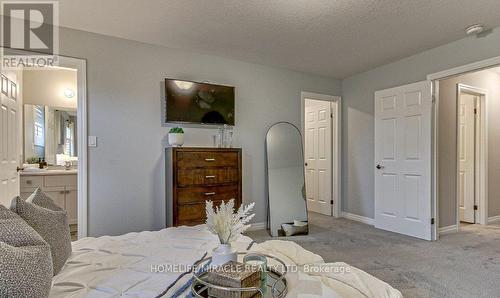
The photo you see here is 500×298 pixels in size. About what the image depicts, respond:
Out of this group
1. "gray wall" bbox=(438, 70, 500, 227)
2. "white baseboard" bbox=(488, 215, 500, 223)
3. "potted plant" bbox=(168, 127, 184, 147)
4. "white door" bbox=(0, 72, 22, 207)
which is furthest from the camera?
"white baseboard" bbox=(488, 215, 500, 223)

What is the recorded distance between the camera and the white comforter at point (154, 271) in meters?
1.10

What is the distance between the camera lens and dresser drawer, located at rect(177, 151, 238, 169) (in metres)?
3.14

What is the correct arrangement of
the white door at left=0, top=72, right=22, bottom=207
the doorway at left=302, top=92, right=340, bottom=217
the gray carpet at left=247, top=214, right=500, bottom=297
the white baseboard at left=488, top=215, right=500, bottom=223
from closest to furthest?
the gray carpet at left=247, top=214, right=500, bottom=297
the white door at left=0, top=72, right=22, bottom=207
the white baseboard at left=488, top=215, right=500, bottom=223
the doorway at left=302, top=92, right=340, bottom=217

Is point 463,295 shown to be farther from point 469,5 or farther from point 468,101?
point 468,101

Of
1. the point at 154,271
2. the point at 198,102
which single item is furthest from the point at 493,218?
the point at 154,271

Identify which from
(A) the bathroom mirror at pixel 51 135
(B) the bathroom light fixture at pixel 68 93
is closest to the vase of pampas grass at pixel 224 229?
(A) the bathroom mirror at pixel 51 135

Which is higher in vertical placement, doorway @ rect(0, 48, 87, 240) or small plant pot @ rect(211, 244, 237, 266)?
doorway @ rect(0, 48, 87, 240)

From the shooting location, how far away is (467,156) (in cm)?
468

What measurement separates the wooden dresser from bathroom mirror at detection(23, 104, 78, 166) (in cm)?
226

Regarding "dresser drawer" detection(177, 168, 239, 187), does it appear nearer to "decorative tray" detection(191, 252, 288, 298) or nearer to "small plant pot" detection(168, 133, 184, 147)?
"small plant pot" detection(168, 133, 184, 147)

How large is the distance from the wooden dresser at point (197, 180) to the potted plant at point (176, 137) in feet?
0.37

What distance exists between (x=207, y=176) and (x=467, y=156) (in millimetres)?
4355

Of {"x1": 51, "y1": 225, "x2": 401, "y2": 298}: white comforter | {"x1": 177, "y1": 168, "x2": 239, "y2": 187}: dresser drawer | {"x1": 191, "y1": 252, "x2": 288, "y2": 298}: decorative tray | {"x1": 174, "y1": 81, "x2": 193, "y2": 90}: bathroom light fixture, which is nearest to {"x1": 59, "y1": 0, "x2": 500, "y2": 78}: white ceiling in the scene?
{"x1": 174, "y1": 81, "x2": 193, "y2": 90}: bathroom light fixture

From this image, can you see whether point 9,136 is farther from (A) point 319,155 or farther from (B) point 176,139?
(A) point 319,155
